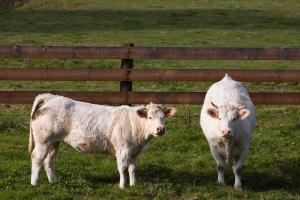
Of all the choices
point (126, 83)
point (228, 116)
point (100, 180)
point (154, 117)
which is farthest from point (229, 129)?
point (126, 83)

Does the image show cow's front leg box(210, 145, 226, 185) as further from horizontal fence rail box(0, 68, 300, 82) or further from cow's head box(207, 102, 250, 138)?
horizontal fence rail box(0, 68, 300, 82)

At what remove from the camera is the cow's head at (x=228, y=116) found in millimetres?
9945

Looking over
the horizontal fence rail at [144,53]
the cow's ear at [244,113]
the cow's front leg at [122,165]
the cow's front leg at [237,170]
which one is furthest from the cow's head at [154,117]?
the horizontal fence rail at [144,53]

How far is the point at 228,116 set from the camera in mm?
10047

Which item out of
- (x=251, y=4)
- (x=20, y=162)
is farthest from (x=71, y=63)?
(x=251, y=4)

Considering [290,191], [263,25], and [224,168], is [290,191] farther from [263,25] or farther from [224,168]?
[263,25]

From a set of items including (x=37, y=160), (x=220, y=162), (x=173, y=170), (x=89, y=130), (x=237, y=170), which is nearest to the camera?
(x=37, y=160)

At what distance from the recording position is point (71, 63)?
23.3m

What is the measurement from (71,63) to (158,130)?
13.9 meters

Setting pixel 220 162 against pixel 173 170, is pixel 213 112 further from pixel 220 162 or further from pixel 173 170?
pixel 173 170

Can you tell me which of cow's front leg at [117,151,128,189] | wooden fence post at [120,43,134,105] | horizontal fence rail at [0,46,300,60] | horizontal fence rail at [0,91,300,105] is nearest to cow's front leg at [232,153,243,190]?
cow's front leg at [117,151,128,189]

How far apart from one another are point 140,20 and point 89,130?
2634 centimetres

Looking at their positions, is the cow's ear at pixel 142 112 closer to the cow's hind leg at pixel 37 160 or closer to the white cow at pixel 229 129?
the white cow at pixel 229 129

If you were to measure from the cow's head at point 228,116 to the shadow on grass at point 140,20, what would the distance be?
2327 centimetres
